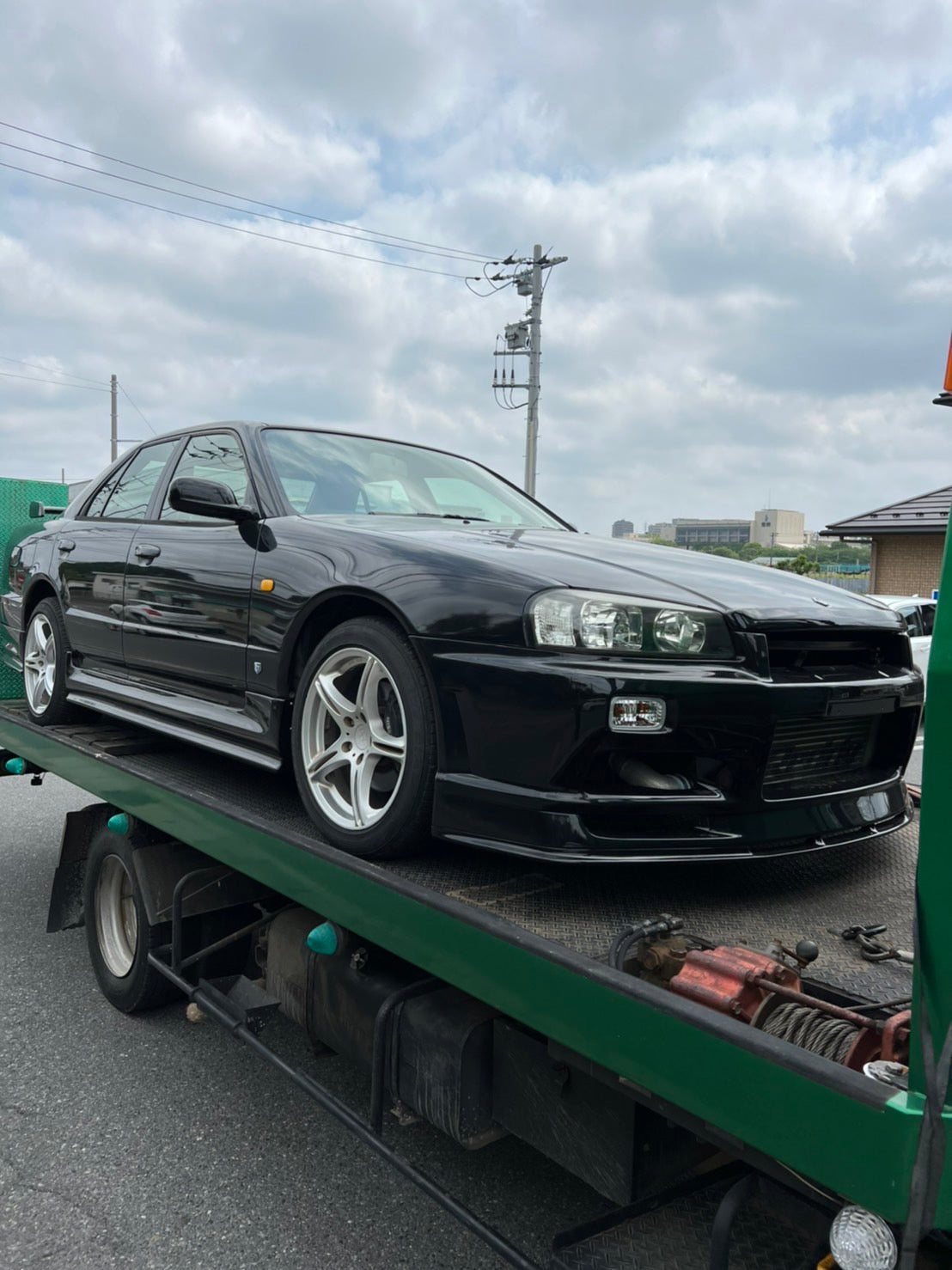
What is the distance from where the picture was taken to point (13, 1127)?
321cm

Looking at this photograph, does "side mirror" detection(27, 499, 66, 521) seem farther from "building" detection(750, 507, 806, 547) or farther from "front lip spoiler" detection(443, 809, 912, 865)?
"building" detection(750, 507, 806, 547)

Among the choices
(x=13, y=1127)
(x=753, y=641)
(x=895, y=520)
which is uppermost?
(x=895, y=520)

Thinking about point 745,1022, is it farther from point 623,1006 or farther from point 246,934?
point 246,934

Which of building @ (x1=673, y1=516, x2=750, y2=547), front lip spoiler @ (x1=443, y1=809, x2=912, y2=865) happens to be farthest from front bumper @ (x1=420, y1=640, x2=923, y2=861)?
building @ (x1=673, y1=516, x2=750, y2=547)

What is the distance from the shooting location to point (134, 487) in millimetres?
4633

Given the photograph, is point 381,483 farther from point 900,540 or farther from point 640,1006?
point 900,540

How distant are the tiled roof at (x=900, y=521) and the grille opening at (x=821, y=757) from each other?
692 inches

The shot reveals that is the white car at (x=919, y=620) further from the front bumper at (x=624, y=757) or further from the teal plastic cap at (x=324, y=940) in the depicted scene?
the teal plastic cap at (x=324, y=940)

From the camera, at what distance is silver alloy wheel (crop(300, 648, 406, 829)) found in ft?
9.04

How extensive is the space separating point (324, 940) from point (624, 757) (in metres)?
1.03

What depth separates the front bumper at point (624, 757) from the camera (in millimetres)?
2299

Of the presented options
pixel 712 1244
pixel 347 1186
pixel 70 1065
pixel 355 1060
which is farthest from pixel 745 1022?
pixel 70 1065

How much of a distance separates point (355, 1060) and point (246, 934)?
80cm

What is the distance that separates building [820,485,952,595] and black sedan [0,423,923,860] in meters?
17.7
